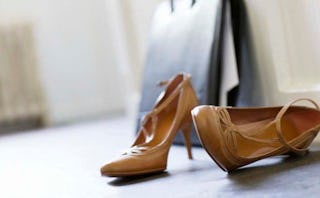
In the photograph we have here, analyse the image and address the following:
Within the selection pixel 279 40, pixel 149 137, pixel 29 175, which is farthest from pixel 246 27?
pixel 29 175

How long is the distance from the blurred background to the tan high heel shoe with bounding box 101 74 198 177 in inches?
72.5

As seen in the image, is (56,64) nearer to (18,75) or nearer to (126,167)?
(18,75)

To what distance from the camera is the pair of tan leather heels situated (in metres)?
0.98

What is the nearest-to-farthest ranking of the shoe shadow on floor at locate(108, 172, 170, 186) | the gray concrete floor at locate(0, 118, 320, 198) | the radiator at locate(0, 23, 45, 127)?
the gray concrete floor at locate(0, 118, 320, 198)
the shoe shadow on floor at locate(108, 172, 170, 186)
the radiator at locate(0, 23, 45, 127)

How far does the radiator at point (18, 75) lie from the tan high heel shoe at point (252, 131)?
229 cm

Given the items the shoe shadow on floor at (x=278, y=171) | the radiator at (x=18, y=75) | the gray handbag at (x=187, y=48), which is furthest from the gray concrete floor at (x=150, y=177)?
the radiator at (x=18, y=75)

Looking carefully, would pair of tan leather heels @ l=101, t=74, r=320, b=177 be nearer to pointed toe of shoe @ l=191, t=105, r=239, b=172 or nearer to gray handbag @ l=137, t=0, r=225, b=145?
pointed toe of shoe @ l=191, t=105, r=239, b=172

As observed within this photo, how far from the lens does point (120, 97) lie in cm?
338

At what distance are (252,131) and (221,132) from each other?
103 millimetres

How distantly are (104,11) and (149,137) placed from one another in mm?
Result: 2155

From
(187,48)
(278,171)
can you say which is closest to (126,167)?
(278,171)

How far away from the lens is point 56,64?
324 cm

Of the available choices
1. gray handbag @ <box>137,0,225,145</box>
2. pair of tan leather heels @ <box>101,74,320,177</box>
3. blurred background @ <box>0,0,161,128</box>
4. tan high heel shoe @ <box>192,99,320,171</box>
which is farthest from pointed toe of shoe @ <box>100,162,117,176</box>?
blurred background @ <box>0,0,161,128</box>

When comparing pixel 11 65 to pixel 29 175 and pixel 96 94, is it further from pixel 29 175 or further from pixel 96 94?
pixel 29 175
